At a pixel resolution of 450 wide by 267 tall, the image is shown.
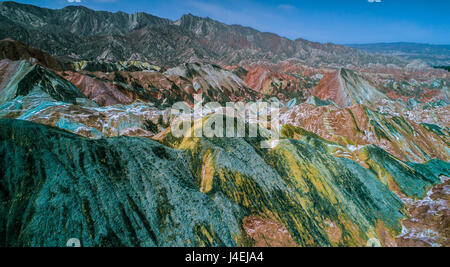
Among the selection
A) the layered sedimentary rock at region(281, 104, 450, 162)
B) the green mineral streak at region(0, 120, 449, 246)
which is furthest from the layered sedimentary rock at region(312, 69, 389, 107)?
the green mineral streak at region(0, 120, 449, 246)

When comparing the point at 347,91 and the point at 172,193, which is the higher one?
the point at 347,91

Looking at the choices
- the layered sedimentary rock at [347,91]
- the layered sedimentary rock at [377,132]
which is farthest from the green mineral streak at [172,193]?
the layered sedimentary rock at [347,91]

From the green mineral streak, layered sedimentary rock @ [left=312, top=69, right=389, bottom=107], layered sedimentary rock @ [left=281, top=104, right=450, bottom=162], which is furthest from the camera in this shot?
layered sedimentary rock @ [left=312, top=69, right=389, bottom=107]

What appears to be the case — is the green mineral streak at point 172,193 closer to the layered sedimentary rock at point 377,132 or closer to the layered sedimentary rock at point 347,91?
the layered sedimentary rock at point 377,132

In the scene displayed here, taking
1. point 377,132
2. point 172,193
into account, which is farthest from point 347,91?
point 172,193

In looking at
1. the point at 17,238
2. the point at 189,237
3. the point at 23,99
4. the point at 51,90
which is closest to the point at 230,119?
the point at 189,237

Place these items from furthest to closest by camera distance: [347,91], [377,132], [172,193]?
[347,91]
[377,132]
[172,193]

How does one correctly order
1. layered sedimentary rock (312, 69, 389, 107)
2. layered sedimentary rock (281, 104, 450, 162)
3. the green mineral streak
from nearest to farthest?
the green mineral streak → layered sedimentary rock (281, 104, 450, 162) → layered sedimentary rock (312, 69, 389, 107)

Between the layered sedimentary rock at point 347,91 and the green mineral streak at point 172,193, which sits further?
the layered sedimentary rock at point 347,91

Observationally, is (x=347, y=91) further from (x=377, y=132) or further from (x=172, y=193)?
(x=172, y=193)

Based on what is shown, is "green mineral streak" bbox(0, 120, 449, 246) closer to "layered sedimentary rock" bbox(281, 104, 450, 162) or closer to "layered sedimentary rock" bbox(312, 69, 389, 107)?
"layered sedimentary rock" bbox(281, 104, 450, 162)

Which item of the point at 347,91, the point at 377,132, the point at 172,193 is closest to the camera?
the point at 172,193

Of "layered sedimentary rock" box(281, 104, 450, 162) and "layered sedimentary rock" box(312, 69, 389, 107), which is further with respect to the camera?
"layered sedimentary rock" box(312, 69, 389, 107)
